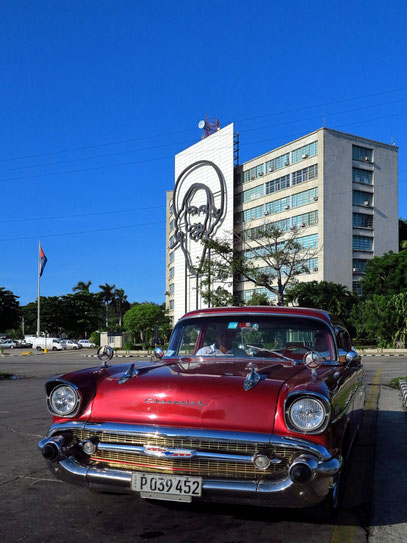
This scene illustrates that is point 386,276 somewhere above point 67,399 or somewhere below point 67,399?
above

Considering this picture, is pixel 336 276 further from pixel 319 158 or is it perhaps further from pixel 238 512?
pixel 238 512

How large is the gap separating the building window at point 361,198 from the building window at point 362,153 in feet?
11.9

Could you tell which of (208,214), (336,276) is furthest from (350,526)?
(208,214)

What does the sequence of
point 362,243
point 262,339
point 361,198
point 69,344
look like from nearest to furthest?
1. point 262,339
2. point 362,243
3. point 361,198
4. point 69,344

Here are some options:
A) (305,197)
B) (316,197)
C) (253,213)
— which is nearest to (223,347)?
(316,197)

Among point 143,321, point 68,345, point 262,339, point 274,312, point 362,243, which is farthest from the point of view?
point 143,321

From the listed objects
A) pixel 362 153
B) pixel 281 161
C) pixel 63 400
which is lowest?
pixel 63 400

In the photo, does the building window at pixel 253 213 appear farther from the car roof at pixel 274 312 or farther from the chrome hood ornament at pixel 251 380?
the chrome hood ornament at pixel 251 380

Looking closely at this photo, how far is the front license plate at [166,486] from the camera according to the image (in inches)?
134

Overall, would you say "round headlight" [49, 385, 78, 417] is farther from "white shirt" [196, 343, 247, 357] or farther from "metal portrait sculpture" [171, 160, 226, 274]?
"metal portrait sculpture" [171, 160, 226, 274]

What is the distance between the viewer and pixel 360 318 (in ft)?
129

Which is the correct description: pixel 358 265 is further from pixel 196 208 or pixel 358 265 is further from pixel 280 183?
pixel 196 208

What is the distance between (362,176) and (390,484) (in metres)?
55.3

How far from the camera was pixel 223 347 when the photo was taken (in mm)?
5180
